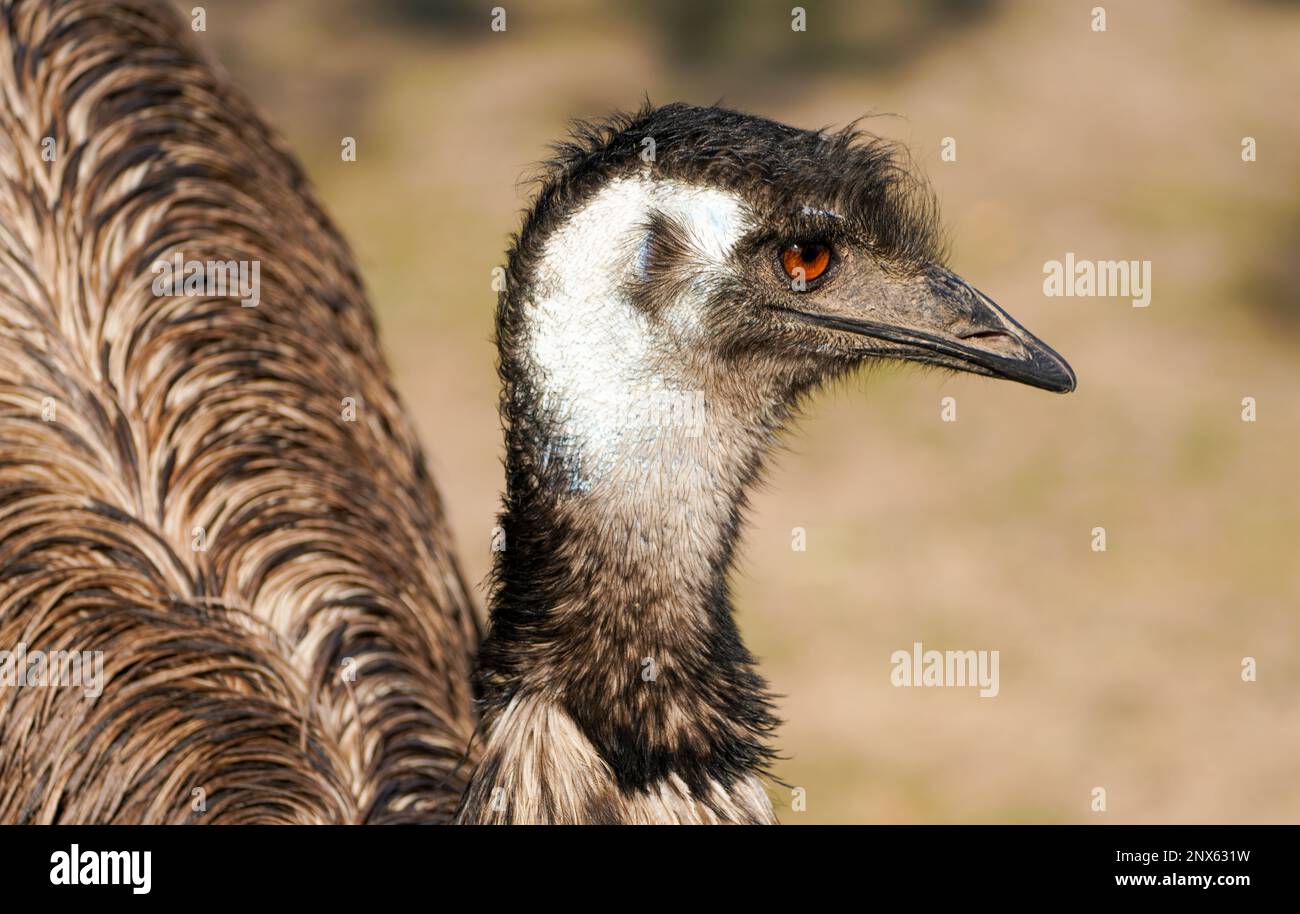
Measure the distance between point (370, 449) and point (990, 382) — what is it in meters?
3.58

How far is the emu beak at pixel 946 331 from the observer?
2328mm

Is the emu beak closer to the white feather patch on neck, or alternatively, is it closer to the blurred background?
the white feather patch on neck

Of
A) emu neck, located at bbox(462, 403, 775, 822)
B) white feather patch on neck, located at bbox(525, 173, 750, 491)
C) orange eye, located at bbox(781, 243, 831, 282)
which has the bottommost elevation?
emu neck, located at bbox(462, 403, 775, 822)

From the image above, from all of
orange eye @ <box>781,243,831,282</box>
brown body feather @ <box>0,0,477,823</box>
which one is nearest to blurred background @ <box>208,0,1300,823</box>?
brown body feather @ <box>0,0,477,823</box>

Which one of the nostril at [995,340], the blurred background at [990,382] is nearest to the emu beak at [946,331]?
the nostril at [995,340]

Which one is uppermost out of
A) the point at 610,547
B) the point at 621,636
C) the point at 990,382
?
the point at 990,382

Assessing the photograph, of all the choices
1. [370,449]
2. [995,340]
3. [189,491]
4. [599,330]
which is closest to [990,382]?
[370,449]

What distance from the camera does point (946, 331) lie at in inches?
92.6

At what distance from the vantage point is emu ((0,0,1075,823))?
215cm

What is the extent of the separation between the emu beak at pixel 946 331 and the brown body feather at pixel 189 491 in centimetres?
90

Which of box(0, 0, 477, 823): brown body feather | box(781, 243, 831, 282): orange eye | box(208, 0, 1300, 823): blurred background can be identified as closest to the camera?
box(781, 243, 831, 282): orange eye

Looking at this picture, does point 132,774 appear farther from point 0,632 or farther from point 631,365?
point 631,365

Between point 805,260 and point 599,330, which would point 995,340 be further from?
point 599,330

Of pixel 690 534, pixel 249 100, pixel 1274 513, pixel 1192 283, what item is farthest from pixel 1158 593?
pixel 690 534
